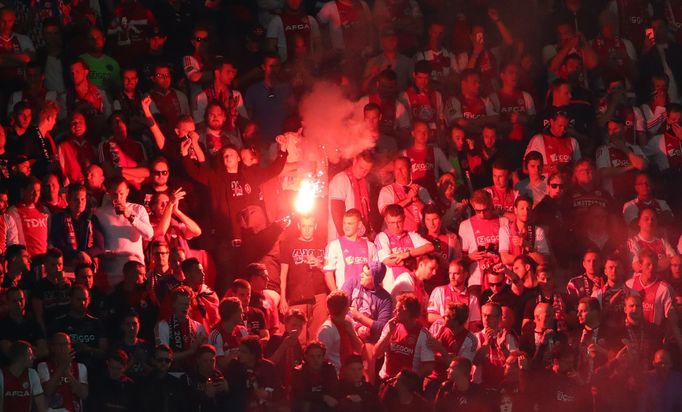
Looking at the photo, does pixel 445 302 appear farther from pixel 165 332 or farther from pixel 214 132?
pixel 214 132

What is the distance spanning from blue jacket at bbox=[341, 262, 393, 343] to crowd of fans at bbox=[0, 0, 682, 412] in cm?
2

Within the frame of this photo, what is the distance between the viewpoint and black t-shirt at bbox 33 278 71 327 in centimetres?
1234

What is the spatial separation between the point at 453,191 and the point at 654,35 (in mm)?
→ 4092

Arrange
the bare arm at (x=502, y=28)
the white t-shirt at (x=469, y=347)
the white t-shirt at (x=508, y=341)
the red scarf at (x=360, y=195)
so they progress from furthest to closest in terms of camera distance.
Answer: the bare arm at (x=502, y=28), the red scarf at (x=360, y=195), the white t-shirt at (x=508, y=341), the white t-shirt at (x=469, y=347)

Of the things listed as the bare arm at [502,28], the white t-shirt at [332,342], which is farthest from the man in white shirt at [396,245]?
the bare arm at [502,28]

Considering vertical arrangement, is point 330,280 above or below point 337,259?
below

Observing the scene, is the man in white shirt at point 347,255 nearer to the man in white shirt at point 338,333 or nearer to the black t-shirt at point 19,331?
the man in white shirt at point 338,333

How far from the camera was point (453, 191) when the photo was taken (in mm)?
15133

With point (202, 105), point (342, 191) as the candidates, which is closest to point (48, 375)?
point (342, 191)

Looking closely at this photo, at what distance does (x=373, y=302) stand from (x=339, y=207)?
1.41m

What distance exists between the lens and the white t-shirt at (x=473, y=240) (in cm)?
1434

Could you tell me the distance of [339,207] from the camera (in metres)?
14.7

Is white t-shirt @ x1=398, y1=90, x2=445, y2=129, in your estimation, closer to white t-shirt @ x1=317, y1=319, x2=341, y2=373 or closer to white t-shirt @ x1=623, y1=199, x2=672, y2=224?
white t-shirt @ x1=623, y1=199, x2=672, y2=224

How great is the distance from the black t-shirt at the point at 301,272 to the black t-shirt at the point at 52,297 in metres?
2.35
